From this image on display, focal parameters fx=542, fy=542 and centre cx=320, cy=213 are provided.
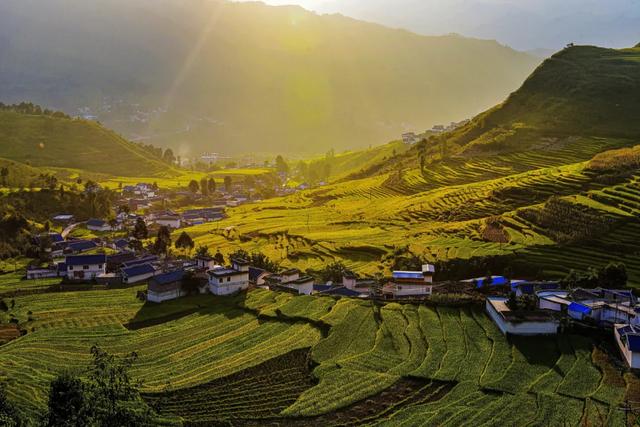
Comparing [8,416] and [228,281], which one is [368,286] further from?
[8,416]

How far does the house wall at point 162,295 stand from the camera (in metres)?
45.3

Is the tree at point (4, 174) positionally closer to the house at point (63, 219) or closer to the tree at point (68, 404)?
the house at point (63, 219)

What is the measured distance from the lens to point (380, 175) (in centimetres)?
11444

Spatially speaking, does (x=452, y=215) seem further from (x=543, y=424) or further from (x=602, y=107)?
(x=602, y=107)

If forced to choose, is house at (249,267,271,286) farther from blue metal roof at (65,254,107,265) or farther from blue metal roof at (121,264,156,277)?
blue metal roof at (65,254,107,265)

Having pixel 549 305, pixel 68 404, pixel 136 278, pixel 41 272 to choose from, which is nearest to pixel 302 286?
pixel 136 278

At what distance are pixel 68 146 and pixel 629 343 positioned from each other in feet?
492

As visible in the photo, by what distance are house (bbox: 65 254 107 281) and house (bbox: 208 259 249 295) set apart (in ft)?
46.3

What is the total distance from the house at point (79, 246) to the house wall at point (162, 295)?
26.1 metres

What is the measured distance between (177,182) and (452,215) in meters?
89.8

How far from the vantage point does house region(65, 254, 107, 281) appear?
53.4m

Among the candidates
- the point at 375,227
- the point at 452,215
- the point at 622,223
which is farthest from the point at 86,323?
the point at 622,223

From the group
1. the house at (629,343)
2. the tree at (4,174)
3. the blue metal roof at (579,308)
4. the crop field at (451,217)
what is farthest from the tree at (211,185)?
the house at (629,343)

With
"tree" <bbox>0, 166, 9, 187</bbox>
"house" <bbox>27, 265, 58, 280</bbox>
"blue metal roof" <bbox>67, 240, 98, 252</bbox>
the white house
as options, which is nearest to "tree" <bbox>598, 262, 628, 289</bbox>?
the white house
